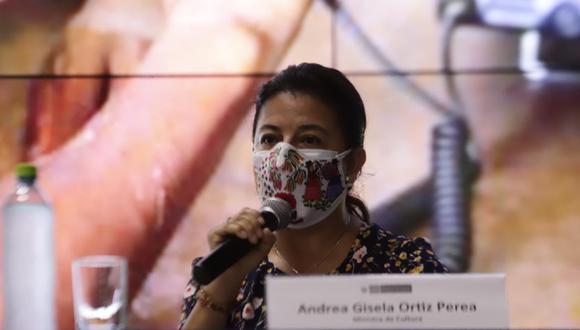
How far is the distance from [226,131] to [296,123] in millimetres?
1221

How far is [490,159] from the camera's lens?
8.66 feet

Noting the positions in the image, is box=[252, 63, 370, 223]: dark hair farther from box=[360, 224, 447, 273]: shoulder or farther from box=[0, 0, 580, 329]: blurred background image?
box=[0, 0, 580, 329]: blurred background image

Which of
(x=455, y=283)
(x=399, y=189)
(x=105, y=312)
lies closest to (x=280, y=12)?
(x=399, y=189)

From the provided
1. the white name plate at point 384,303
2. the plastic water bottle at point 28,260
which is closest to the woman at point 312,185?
the white name plate at point 384,303

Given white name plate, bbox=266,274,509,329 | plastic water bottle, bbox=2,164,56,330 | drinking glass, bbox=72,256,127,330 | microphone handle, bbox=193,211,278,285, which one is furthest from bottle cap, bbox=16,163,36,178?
white name plate, bbox=266,274,509,329

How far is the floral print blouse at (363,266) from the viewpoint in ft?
4.47

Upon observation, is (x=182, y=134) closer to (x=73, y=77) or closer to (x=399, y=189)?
(x=73, y=77)

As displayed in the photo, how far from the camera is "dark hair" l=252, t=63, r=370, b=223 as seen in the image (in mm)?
1454

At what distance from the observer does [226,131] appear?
103 inches

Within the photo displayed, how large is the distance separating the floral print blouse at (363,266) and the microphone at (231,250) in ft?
0.42

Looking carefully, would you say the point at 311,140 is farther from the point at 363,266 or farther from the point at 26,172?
the point at 26,172

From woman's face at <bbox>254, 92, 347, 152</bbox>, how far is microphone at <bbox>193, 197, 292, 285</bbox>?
11 centimetres

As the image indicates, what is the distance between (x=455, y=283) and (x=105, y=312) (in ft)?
1.89

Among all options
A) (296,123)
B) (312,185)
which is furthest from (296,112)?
(312,185)
